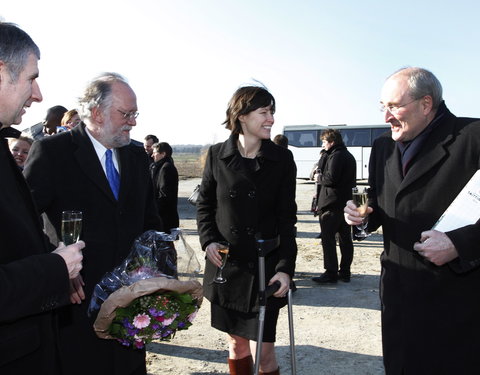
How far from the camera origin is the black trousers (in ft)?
23.6

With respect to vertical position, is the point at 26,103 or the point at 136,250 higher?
the point at 26,103

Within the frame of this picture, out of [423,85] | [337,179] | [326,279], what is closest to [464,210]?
[423,85]

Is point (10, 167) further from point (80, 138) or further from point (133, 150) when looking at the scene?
point (133, 150)

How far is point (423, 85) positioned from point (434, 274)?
3.69 feet

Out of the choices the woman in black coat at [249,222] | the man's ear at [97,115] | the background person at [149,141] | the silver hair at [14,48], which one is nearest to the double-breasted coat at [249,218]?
the woman in black coat at [249,222]

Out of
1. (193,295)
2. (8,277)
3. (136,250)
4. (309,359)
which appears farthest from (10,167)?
(309,359)

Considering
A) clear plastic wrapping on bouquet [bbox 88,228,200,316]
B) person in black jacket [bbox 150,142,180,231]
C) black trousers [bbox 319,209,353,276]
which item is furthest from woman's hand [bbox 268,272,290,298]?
person in black jacket [bbox 150,142,180,231]

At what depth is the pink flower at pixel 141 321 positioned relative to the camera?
6.86ft

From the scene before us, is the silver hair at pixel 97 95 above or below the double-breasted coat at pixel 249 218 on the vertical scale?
above

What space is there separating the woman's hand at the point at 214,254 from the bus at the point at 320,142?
25719 mm

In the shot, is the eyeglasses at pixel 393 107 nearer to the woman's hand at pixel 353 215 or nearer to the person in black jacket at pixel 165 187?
the woman's hand at pixel 353 215

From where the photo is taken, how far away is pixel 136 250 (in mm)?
2432

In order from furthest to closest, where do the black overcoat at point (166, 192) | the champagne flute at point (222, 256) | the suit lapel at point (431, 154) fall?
the black overcoat at point (166, 192), the champagne flute at point (222, 256), the suit lapel at point (431, 154)

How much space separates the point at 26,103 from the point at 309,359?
12.4 ft
